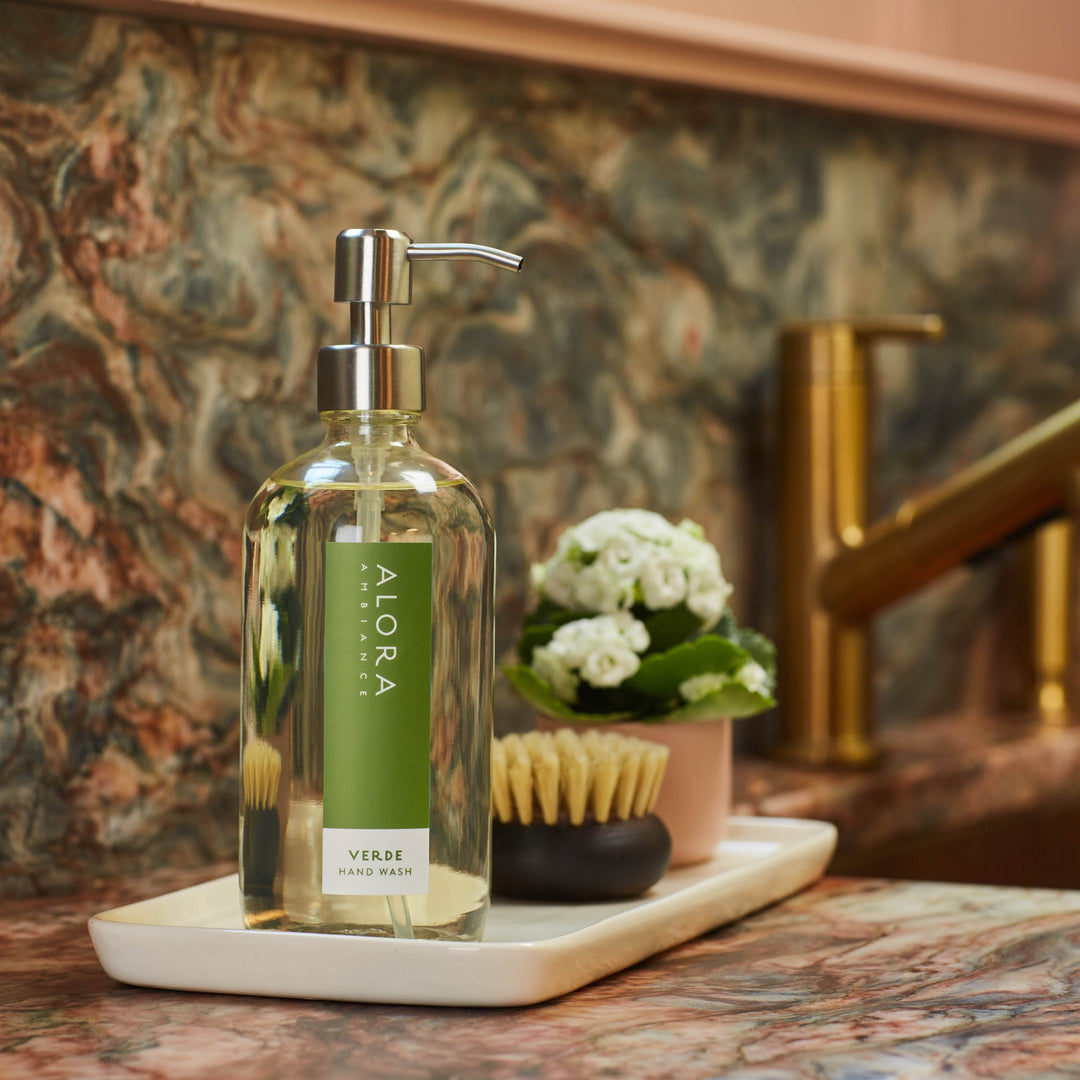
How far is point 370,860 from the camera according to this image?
0.60m

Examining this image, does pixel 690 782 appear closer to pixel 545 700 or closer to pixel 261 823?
pixel 545 700

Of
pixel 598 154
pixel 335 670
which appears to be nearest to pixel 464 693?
pixel 335 670

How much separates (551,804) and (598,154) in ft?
1.70

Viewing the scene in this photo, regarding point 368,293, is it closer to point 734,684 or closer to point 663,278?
point 734,684

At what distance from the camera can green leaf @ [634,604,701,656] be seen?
2.65ft

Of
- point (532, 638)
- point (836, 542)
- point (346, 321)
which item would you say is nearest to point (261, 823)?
point (532, 638)

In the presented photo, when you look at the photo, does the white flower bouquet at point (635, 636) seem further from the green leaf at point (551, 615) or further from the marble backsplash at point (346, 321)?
the marble backsplash at point (346, 321)

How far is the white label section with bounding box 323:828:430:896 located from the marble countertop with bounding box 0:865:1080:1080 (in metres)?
0.04

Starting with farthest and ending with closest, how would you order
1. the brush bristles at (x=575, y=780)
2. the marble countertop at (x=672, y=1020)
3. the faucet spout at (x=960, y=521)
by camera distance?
the faucet spout at (x=960, y=521), the brush bristles at (x=575, y=780), the marble countertop at (x=672, y=1020)

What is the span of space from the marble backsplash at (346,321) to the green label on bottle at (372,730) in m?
0.23

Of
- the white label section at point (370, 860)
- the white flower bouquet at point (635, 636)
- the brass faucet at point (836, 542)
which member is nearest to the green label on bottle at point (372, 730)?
the white label section at point (370, 860)

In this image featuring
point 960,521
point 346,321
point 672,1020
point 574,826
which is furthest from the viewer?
point 960,521

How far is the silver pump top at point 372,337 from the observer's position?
2.05 ft

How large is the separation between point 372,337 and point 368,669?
0.13 metres
